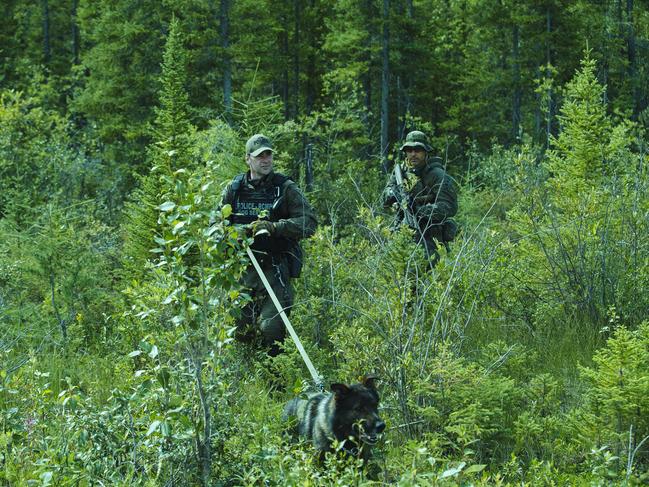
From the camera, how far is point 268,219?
24.3ft

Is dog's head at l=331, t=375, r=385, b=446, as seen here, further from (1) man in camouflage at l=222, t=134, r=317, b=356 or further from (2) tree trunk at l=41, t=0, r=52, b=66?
(2) tree trunk at l=41, t=0, r=52, b=66

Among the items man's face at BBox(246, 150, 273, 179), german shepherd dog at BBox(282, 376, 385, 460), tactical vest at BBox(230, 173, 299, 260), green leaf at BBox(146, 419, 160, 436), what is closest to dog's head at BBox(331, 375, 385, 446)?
german shepherd dog at BBox(282, 376, 385, 460)

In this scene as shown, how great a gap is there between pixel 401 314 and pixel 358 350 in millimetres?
404

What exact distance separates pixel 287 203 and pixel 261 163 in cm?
44

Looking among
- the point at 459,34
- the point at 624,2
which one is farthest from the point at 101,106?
the point at 624,2

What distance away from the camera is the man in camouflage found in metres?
7.26

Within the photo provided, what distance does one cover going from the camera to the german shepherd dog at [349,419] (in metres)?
4.53

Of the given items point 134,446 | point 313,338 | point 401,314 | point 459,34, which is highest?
point 459,34

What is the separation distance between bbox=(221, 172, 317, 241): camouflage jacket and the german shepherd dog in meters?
2.47

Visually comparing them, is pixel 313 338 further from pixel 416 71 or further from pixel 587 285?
pixel 416 71

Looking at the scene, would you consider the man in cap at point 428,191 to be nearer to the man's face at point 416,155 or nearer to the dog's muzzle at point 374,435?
the man's face at point 416,155

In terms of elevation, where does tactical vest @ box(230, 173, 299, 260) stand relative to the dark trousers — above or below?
above

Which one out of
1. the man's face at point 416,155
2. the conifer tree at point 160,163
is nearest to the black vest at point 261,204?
the conifer tree at point 160,163

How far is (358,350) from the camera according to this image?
557 centimetres
